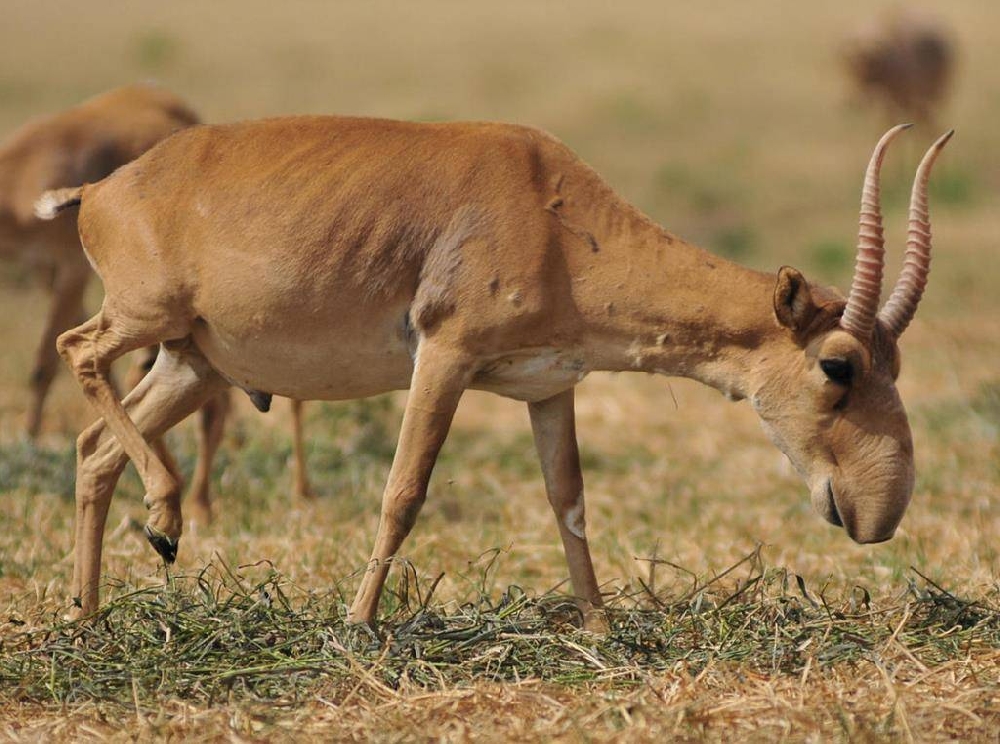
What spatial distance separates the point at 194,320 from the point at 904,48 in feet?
65.7

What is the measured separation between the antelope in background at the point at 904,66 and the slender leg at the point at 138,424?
19.4m

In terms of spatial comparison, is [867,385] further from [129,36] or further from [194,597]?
[129,36]

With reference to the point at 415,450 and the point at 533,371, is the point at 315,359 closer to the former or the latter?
the point at 415,450

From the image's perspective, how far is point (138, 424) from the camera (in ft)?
21.3

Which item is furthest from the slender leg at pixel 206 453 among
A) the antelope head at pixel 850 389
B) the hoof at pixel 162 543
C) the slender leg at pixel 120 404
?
the antelope head at pixel 850 389

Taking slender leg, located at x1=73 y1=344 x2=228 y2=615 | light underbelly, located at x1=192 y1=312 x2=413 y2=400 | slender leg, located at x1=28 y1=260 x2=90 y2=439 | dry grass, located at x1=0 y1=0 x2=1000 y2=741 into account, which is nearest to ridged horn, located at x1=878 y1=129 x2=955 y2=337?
dry grass, located at x1=0 y1=0 x2=1000 y2=741

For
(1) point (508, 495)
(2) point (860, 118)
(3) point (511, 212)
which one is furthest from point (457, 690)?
(2) point (860, 118)

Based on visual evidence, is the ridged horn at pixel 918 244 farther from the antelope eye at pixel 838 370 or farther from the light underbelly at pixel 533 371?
the light underbelly at pixel 533 371

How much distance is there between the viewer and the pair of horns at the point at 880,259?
551 cm

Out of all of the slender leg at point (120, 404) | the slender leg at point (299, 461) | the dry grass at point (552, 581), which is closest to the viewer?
the dry grass at point (552, 581)

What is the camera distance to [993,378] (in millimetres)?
11773

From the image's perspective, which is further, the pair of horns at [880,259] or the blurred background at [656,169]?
the blurred background at [656,169]

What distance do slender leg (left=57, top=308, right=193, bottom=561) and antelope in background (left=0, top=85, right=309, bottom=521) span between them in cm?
383

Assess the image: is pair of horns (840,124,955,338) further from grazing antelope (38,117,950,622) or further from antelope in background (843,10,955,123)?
antelope in background (843,10,955,123)
